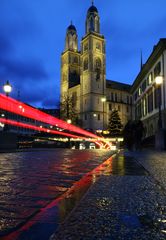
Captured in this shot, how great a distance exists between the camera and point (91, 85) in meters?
108

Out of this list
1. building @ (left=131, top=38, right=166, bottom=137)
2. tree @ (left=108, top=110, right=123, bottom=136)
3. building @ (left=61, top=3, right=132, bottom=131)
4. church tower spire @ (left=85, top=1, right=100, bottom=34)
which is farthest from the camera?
church tower spire @ (left=85, top=1, right=100, bottom=34)

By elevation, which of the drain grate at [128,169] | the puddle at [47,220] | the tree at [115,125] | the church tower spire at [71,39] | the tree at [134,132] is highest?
the church tower spire at [71,39]

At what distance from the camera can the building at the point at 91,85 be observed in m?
107

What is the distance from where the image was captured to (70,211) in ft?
10.0

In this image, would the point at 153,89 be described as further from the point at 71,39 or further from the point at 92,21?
the point at 71,39

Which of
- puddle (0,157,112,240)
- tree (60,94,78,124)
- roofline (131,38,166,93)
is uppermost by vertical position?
roofline (131,38,166,93)

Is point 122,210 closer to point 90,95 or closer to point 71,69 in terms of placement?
A: point 90,95

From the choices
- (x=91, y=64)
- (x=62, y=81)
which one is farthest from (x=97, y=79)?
(x=62, y=81)

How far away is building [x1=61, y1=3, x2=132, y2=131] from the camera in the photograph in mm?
107188

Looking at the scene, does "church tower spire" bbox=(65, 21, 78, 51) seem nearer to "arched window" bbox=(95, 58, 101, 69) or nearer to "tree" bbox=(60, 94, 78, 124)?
"arched window" bbox=(95, 58, 101, 69)

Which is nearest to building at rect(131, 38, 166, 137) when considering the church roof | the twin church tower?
the twin church tower

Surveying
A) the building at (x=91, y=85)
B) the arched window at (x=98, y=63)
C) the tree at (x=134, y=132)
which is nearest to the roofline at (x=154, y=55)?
the tree at (x=134, y=132)

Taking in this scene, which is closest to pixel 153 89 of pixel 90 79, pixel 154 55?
pixel 154 55

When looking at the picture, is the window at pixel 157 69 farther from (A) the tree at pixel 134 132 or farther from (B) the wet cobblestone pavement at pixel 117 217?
(B) the wet cobblestone pavement at pixel 117 217
